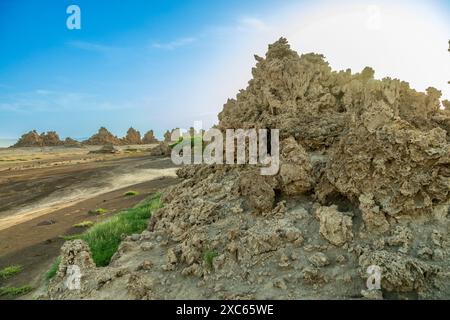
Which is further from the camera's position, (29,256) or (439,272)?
(29,256)

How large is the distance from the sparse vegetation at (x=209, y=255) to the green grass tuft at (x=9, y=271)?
318 inches

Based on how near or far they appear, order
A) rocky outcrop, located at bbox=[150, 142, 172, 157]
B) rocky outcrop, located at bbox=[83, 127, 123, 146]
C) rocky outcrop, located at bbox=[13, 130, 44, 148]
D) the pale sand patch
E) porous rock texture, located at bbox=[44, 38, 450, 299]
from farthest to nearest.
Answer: rocky outcrop, located at bbox=[83, 127, 123, 146] → rocky outcrop, located at bbox=[13, 130, 44, 148] → rocky outcrop, located at bbox=[150, 142, 172, 157] → the pale sand patch → porous rock texture, located at bbox=[44, 38, 450, 299]

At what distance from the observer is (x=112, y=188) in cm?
3300

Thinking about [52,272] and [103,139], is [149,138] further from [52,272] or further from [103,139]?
[52,272]

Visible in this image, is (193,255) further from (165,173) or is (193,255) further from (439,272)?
(165,173)

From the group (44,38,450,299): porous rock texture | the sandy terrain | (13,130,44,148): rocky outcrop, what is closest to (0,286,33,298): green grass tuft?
the sandy terrain

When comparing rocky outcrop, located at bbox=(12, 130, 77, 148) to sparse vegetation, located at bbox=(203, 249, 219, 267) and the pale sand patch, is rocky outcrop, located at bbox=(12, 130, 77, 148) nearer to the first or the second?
the pale sand patch

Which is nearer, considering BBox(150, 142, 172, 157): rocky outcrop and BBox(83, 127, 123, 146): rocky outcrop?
BBox(150, 142, 172, 157): rocky outcrop

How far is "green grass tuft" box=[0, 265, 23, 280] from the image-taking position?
40.2ft

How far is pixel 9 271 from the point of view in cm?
1248

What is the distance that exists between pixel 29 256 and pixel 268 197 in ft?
34.9

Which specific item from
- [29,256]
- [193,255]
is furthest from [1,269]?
[193,255]

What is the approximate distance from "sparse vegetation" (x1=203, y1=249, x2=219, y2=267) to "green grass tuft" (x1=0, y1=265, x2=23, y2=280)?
8068 mm
